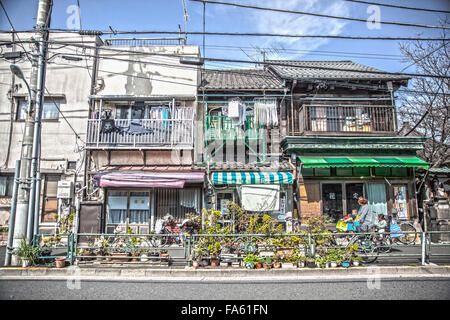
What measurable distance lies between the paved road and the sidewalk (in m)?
0.35

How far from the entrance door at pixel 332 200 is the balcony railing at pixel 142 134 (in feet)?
23.0

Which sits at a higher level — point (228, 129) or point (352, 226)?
point (228, 129)

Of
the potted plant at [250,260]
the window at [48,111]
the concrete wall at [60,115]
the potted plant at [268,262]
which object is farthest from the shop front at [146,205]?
the potted plant at [268,262]

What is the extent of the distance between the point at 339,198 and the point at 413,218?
12.0 ft

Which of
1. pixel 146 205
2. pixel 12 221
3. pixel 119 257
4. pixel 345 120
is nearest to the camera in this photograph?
pixel 119 257

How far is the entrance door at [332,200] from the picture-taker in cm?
1326

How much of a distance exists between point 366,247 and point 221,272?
4454 millimetres

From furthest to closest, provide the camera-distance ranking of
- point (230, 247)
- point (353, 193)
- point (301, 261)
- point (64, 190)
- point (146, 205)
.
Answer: point (353, 193) → point (146, 205) → point (64, 190) → point (230, 247) → point (301, 261)

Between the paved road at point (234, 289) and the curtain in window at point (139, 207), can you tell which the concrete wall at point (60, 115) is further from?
the paved road at point (234, 289)

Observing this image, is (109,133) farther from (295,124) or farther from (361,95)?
(361,95)

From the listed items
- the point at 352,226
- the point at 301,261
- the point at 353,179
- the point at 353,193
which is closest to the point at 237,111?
the point at 353,179

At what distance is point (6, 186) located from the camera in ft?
43.8

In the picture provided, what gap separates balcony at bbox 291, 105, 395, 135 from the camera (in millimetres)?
14000

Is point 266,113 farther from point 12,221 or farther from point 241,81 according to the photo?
point 12,221
